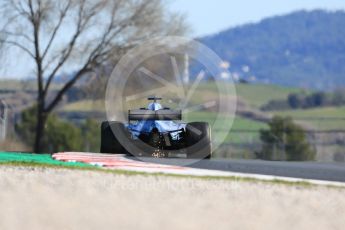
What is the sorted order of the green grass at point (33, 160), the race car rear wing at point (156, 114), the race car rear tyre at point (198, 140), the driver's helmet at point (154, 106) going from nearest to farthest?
1. the green grass at point (33, 160)
2. the race car rear wing at point (156, 114)
3. the driver's helmet at point (154, 106)
4. the race car rear tyre at point (198, 140)

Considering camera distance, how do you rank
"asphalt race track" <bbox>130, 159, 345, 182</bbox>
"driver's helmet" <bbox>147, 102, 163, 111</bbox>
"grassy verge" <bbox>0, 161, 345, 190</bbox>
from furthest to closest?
"driver's helmet" <bbox>147, 102, 163, 111</bbox> < "asphalt race track" <bbox>130, 159, 345, 182</bbox> < "grassy verge" <bbox>0, 161, 345, 190</bbox>

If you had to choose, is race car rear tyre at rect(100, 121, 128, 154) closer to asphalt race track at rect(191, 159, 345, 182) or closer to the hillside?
asphalt race track at rect(191, 159, 345, 182)

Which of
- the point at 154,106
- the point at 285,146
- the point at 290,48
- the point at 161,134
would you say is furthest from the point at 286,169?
the point at 290,48

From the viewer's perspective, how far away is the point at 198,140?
23.2 m

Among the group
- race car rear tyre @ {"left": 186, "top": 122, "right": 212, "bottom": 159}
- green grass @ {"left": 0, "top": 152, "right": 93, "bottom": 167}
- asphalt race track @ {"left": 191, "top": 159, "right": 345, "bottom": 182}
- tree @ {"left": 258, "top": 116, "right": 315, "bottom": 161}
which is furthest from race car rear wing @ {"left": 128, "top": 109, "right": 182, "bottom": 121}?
tree @ {"left": 258, "top": 116, "right": 315, "bottom": 161}

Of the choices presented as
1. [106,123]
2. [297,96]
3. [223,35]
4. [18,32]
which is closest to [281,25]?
[223,35]

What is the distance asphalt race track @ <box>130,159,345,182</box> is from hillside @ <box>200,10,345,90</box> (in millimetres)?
70158

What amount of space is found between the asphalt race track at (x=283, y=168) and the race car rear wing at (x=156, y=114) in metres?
0.85

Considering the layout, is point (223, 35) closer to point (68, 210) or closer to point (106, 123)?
point (106, 123)

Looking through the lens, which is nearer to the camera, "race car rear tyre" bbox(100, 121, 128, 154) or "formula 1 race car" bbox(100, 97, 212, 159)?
"formula 1 race car" bbox(100, 97, 212, 159)

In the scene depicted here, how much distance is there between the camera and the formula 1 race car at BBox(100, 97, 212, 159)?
23016 millimetres

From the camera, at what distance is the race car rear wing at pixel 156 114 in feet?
75.2

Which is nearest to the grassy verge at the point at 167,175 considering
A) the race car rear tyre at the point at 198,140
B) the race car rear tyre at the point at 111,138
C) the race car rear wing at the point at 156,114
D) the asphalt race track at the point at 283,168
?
the asphalt race track at the point at 283,168

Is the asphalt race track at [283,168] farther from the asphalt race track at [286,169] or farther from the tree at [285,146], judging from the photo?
the tree at [285,146]
